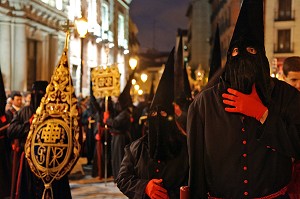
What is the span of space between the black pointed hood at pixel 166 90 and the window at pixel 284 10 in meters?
35.9

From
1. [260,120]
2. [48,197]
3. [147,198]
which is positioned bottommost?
[48,197]

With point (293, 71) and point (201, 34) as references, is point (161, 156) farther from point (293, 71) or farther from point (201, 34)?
point (201, 34)

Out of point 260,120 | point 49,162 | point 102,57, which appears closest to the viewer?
point 260,120

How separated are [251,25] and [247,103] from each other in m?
0.53

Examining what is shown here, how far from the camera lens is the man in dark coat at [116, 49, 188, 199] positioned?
3984 millimetres

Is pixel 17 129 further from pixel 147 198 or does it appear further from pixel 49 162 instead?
pixel 147 198

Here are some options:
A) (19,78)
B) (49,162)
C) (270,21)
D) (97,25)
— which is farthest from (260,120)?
(270,21)

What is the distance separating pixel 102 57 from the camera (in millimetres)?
17734

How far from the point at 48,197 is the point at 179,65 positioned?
182 inches

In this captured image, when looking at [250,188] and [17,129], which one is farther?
[17,129]

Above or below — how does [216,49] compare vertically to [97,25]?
below

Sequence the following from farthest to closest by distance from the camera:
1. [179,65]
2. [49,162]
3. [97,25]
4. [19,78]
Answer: [19,78] → [97,25] → [179,65] → [49,162]

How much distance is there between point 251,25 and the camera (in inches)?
115

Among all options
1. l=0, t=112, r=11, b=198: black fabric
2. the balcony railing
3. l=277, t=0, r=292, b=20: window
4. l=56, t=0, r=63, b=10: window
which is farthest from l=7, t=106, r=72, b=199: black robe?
l=277, t=0, r=292, b=20: window
